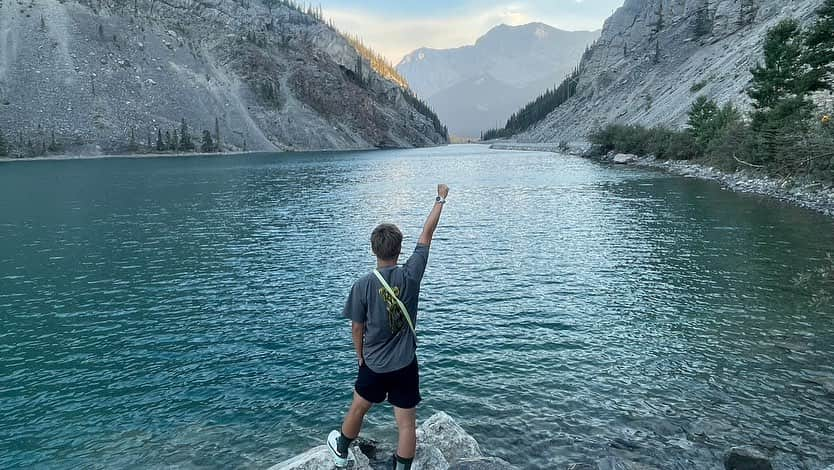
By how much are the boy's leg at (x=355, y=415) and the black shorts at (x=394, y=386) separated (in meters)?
0.15

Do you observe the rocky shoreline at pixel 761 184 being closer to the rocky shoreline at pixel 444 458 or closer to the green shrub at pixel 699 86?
the rocky shoreline at pixel 444 458

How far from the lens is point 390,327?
652 centimetres

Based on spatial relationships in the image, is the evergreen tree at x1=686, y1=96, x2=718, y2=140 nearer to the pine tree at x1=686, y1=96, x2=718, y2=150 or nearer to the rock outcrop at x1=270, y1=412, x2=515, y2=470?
the pine tree at x1=686, y1=96, x2=718, y2=150

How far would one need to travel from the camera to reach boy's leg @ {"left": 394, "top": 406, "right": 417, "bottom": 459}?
680 cm

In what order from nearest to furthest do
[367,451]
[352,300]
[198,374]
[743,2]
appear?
[352,300] < [367,451] < [198,374] < [743,2]

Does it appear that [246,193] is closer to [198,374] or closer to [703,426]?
[198,374]

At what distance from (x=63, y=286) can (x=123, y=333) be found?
8.29m

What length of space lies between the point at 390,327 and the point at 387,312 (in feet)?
0.75

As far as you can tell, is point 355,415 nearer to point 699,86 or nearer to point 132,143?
point 699,86

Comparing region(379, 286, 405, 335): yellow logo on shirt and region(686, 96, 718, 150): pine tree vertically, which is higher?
region(686, 96, 718, 150): pine tree

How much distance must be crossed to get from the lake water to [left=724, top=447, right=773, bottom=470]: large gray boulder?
0.66 m

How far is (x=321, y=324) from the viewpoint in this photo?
17422mm

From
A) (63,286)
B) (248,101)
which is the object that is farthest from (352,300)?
(248,101)

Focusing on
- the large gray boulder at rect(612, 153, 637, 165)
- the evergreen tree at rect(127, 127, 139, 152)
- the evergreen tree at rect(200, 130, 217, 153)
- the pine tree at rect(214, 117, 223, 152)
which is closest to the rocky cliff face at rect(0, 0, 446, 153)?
the evergreen tree at rect(127, 127, 139, 152)
